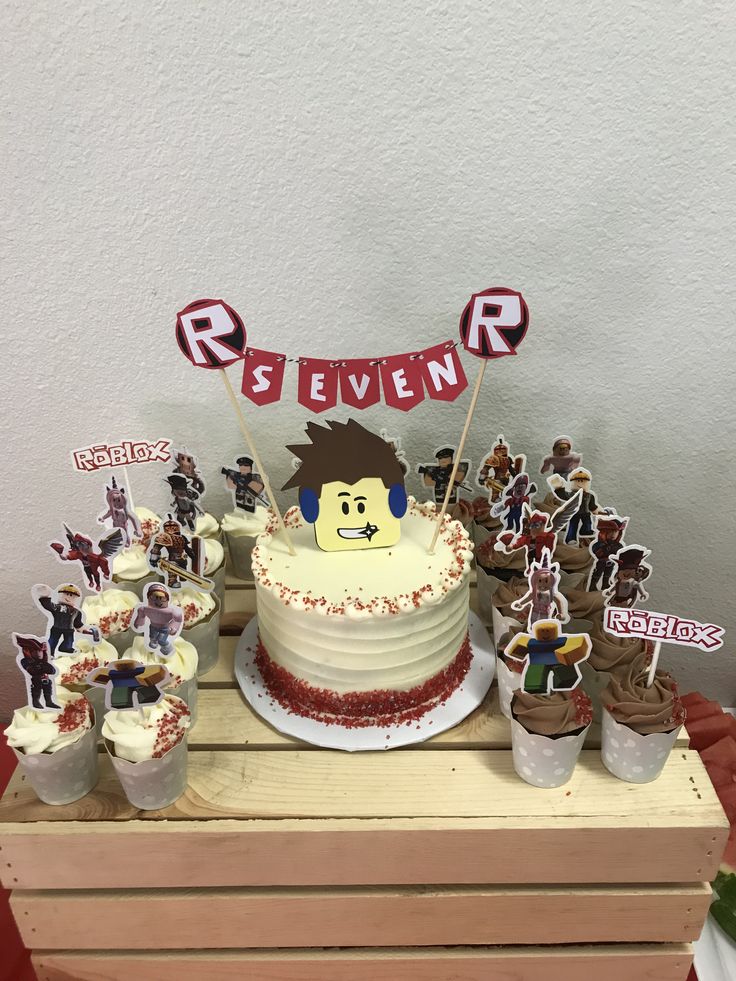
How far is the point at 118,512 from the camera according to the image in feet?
5.02

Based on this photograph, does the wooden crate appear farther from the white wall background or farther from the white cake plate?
the white wall background

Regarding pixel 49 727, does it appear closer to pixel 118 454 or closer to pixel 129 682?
pixel 129 682

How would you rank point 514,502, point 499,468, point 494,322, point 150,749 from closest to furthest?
point 150,749 < point 494,322 < point 514,502 < point 499,468

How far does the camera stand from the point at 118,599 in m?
1.51

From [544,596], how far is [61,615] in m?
0.84

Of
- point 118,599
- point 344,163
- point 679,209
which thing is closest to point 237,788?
point 118,599

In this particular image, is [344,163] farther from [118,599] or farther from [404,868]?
[404,868]

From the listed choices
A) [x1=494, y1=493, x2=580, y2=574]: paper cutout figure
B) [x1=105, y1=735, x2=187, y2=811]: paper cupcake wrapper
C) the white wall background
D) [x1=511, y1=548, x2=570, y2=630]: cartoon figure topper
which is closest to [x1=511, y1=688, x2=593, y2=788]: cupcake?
[x1=511, y1=548, x2=570, y2=630]: cartoon figure topper

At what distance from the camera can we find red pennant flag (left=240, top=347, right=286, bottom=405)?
4.51ft

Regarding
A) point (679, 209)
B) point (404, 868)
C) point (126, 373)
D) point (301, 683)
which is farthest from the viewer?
point (126, 373)

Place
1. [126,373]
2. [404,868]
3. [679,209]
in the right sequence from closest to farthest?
[404,868] < [679,209] < [126,373]

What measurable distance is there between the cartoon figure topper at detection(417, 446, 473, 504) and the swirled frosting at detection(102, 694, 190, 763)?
0.75m

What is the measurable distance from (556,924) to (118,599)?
1.01 meters

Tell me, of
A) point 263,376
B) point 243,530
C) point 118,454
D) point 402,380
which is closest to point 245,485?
point 243,530
